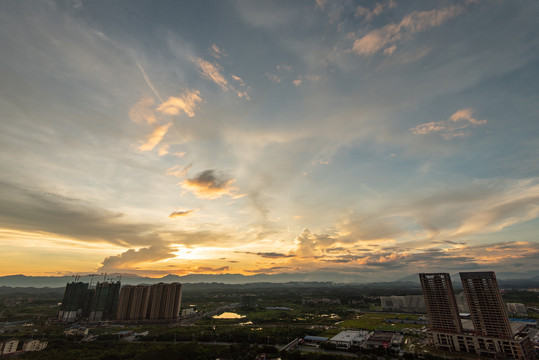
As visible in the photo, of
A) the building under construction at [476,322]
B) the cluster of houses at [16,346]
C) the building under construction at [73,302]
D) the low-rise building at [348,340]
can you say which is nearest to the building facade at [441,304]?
the building under construction at [476,322]

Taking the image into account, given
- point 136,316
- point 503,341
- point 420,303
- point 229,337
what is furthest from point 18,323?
point 420,303

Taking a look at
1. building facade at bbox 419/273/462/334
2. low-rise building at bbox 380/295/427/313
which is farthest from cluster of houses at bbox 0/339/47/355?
low-rise building at bbox 380/295/427/313

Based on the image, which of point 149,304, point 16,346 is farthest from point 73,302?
point 16,346

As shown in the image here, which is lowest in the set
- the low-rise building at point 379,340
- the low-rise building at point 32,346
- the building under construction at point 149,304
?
the low-rise building at point 379,340

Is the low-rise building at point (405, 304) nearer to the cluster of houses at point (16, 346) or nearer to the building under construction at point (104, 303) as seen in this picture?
the building under construction at point (104, 303)

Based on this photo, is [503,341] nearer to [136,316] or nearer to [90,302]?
[136,316]
